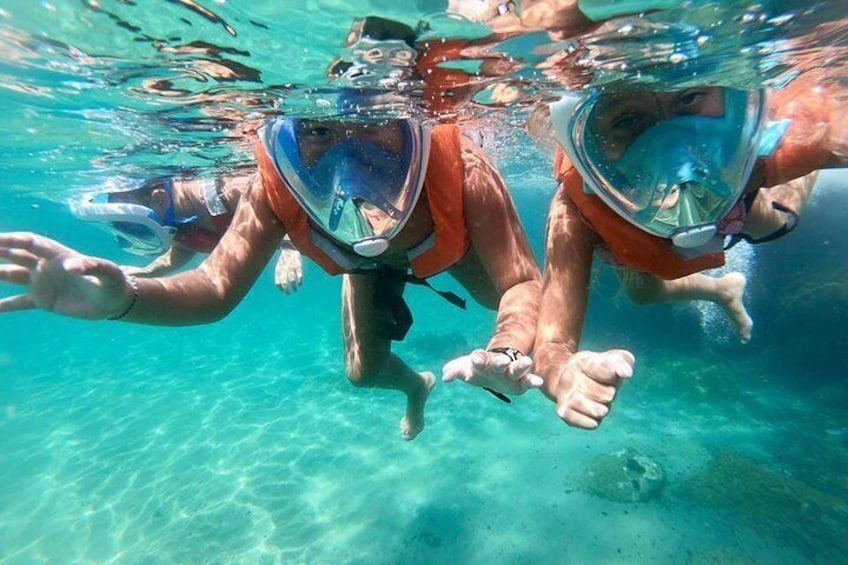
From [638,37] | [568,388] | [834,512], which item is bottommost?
[834,512]

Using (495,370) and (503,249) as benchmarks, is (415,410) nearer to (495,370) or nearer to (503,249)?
(503,249)

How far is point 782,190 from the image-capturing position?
4586mm

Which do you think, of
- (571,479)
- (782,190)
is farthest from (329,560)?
(782,190)

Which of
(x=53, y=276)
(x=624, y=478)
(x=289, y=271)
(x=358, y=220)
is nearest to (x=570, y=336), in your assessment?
(x=358, y=220)

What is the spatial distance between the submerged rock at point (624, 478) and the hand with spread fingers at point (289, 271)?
19.1 ft

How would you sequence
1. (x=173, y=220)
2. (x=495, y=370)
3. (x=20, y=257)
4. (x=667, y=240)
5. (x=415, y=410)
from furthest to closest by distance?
1. (x=173, y=220)
2. (x=415, y=410)
3. (x=667, y=240)
4. (x=20, y=257)
5. (x=495, y=370)

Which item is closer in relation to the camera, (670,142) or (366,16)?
(670,142)

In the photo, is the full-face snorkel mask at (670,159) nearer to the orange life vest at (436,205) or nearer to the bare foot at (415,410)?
the orange life vest at (436,205)

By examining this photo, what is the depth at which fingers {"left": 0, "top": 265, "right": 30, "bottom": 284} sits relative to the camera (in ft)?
8.41

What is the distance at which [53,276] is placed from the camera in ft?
8.84

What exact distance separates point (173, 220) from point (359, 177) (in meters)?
5.44

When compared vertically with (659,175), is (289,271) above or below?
below

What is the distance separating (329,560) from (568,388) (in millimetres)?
6154

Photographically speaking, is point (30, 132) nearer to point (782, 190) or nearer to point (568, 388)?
point (568, 388)
